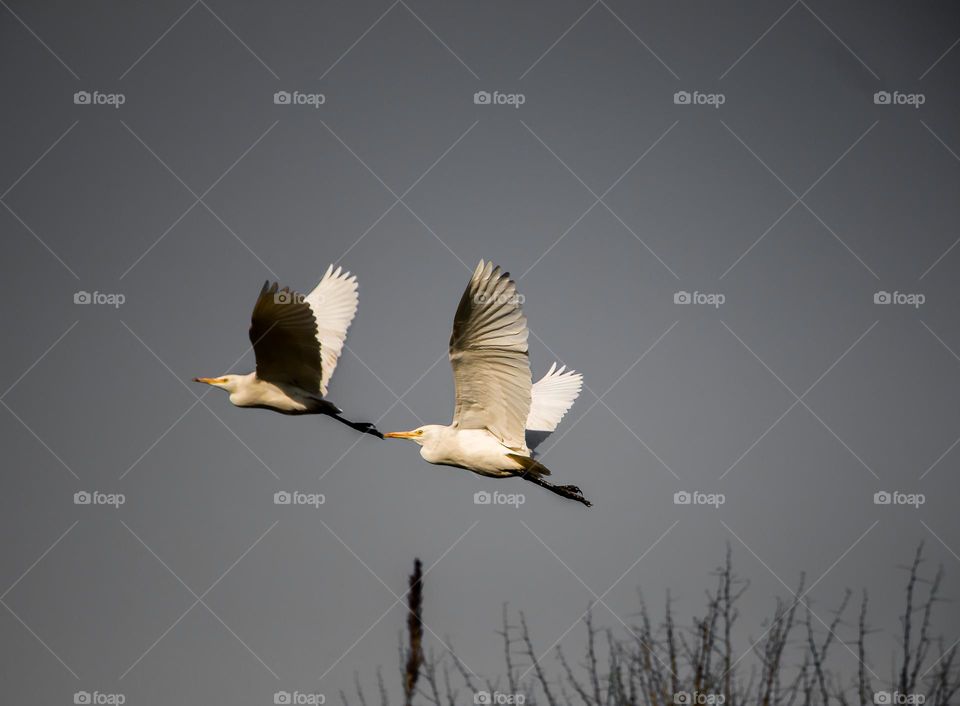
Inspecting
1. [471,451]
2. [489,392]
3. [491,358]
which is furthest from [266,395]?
[491,358]

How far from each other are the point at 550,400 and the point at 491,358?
4004 millimetres

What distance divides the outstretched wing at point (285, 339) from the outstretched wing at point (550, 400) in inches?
121

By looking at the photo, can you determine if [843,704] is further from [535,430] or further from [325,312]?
[325,312]

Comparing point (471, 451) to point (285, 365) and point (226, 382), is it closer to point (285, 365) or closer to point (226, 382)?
point (285, 365)

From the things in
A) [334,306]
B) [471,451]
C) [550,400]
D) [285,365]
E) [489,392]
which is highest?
[334,306]

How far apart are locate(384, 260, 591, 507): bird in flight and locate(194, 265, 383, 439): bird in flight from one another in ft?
3.18

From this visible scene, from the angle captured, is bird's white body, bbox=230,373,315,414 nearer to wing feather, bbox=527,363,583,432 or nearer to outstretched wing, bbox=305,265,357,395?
outstretched wing, bbox=305,265,357,395

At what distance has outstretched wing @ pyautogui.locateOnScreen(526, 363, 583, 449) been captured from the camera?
1367 centimetres

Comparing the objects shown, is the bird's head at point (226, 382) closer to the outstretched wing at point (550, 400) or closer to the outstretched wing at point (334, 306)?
the outstretched wing at point (334, 306)

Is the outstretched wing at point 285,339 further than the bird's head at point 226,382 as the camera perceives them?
No

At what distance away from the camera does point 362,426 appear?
12.1 meters

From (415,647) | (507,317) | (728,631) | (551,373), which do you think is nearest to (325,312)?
(551,373)

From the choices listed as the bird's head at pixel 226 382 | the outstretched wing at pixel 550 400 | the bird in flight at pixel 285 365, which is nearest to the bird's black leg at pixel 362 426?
the bird in flight at pixel 285 365

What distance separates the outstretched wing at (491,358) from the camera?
1012 cm
